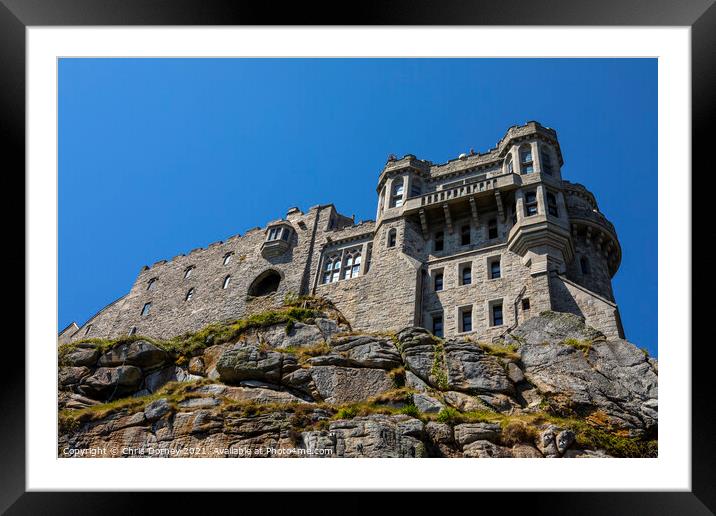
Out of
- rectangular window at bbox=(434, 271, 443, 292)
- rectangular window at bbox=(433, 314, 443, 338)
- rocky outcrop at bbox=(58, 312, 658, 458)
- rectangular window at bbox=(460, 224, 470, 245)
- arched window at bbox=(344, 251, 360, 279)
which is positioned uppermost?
rectangular window at bbox=(460, 224, 470, 245)

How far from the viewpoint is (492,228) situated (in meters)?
35.5

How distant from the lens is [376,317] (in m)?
33.9

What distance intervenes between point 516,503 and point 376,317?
76.1ft

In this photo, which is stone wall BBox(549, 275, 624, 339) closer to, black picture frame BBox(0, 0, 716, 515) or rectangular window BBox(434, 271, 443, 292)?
rectangular window BBox(434, 271, 443, 292)

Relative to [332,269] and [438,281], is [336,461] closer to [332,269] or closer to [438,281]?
[438,281]

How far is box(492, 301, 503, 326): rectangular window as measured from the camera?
102 feet

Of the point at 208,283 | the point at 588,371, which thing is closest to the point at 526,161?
the point at 588,371

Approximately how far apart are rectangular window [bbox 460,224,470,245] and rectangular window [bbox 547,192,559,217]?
461 cm

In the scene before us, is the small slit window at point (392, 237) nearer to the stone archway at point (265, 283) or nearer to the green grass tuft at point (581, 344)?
the stone archway at point (265, 283)

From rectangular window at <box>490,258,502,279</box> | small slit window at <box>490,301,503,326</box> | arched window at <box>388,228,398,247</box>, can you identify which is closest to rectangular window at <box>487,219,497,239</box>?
rectangular window at <box>490,258,502,279</box>

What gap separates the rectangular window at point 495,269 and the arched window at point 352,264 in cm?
879
